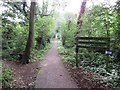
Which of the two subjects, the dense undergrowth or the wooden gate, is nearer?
the dense undergrowth

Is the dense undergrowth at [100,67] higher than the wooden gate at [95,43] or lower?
lower

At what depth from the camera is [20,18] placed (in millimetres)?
17312

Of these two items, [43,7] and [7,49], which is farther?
[43,7]

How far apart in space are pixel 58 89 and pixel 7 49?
8.27 metres

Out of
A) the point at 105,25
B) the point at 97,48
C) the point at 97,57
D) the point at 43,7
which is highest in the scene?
the point at 43,7

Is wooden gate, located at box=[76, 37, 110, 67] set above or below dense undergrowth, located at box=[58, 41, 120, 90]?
above

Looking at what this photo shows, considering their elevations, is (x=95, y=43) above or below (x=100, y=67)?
above

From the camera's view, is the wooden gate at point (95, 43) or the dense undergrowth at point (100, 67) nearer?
the dense undergrowth at point (100, 67)

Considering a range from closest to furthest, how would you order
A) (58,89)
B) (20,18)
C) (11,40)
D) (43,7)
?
(58,89) → (11,40) → (20,18) → (43,7)

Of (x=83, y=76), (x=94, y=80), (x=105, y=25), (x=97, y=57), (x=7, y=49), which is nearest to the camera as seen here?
(x=94, y=80)

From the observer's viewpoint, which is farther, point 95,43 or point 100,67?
A: point 95,43

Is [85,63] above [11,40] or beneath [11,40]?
beneath

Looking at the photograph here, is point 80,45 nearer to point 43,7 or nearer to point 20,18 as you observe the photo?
point 20,18

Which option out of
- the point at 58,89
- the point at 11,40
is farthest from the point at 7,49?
the point at 58,89
